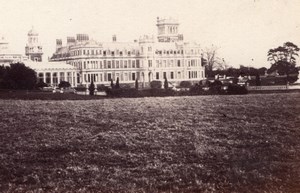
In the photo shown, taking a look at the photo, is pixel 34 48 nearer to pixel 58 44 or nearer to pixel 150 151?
pixel 58 44

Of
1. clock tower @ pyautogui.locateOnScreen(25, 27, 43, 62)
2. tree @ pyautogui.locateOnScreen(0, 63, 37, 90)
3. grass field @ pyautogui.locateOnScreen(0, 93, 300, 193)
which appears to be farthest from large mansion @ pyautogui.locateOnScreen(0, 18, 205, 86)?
grass field @ pyautogui.locateOnScreen(0, 93, 300, 193)

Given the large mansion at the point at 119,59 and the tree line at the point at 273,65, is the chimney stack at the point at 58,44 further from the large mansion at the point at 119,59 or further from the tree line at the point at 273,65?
the tree line at the point at 273,65

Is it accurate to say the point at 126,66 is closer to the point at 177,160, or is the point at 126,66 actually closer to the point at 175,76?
the point at 175,76

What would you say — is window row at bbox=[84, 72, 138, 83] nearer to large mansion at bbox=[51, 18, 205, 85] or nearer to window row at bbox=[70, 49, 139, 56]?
large mansion at bbox=[51, 18, 205, 85]

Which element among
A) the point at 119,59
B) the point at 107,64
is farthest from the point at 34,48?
the point at 119,59

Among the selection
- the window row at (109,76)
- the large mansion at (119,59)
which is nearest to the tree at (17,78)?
the large mansion at (119,59)

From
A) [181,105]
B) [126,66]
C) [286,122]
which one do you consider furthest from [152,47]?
[286,122]

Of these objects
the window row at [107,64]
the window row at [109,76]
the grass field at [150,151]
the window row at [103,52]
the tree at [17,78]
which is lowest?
the grass field at [150,151]
